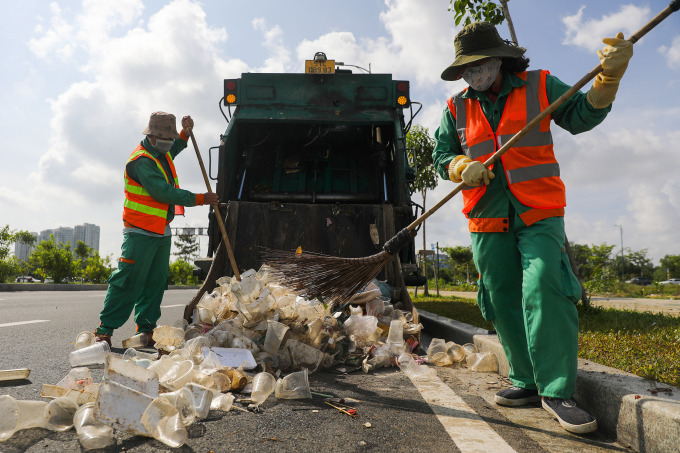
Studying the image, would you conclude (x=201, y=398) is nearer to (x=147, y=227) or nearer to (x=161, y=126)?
(x=147, y=227)

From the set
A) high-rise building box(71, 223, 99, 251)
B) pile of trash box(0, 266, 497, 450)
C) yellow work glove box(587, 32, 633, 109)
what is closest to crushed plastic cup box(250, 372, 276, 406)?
pile of trash box(0, 266, 497, 450)

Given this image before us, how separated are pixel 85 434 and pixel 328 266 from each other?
1.76 m

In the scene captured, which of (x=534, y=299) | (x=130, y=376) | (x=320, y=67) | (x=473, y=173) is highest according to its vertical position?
(x=320, y=67)

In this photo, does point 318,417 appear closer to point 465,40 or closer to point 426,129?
point 465,40

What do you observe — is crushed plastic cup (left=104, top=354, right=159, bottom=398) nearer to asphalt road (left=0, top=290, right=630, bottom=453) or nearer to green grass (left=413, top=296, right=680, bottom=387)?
asphalt road (left=0, top=290, right=630, bottom=453)

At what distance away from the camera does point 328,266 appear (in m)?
3.18

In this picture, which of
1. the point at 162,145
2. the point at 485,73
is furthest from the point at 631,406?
the point at 162,145

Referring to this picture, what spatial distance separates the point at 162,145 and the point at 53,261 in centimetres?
1984

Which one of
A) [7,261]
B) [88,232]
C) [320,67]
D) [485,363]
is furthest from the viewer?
[88,232]

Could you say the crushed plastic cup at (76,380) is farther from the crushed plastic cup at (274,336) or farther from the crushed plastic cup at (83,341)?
the crushed plastic cup at (83,341)

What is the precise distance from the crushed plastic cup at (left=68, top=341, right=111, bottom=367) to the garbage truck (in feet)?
4.29

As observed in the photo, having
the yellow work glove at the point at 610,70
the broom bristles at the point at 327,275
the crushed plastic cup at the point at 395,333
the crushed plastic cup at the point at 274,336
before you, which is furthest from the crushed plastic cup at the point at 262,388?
the yellow work glove at the point at 610,70

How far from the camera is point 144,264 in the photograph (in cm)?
376

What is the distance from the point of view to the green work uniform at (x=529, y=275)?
2105 millimetres
